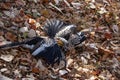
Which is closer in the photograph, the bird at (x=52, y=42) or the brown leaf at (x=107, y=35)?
the bird at (x=52, y=42)

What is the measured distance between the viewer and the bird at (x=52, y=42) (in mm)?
3131

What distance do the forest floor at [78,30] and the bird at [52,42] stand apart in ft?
0.18

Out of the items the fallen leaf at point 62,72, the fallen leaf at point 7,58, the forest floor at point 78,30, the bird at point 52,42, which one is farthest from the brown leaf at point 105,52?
the fallen leaf at point 7,58

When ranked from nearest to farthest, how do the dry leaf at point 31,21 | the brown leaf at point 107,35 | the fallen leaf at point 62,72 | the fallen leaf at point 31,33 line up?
the fallen leaf at point 62,72 < the fallen leaf at point 31,33 < the dry leaf at point 31,21 < the brown leaf at point 107,35

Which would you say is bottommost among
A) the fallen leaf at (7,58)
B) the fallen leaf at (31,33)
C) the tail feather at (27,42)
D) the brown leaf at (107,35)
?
the fallen leaf at (7,58)

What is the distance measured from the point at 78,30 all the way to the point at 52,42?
583 millimetres

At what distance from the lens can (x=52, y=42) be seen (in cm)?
321

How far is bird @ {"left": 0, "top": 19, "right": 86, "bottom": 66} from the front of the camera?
123 inches

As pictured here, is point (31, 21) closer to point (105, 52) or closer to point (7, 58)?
point (7, 58)

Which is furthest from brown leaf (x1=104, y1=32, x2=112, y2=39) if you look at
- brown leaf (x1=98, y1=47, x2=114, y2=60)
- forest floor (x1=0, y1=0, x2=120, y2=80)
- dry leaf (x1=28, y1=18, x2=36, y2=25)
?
dry leaf (x1=28, y1=18, x2=36, y2=25)

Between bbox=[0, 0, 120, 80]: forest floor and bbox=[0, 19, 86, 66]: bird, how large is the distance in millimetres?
→ 55

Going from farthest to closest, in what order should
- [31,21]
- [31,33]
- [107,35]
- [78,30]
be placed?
[107,35] < [78,30] < [31,21] < [31,33]

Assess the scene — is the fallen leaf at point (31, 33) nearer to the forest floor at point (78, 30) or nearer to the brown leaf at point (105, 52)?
the forest floor at point (78, 30)

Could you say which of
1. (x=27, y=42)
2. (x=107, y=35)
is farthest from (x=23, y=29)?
(x=107, y=35)
